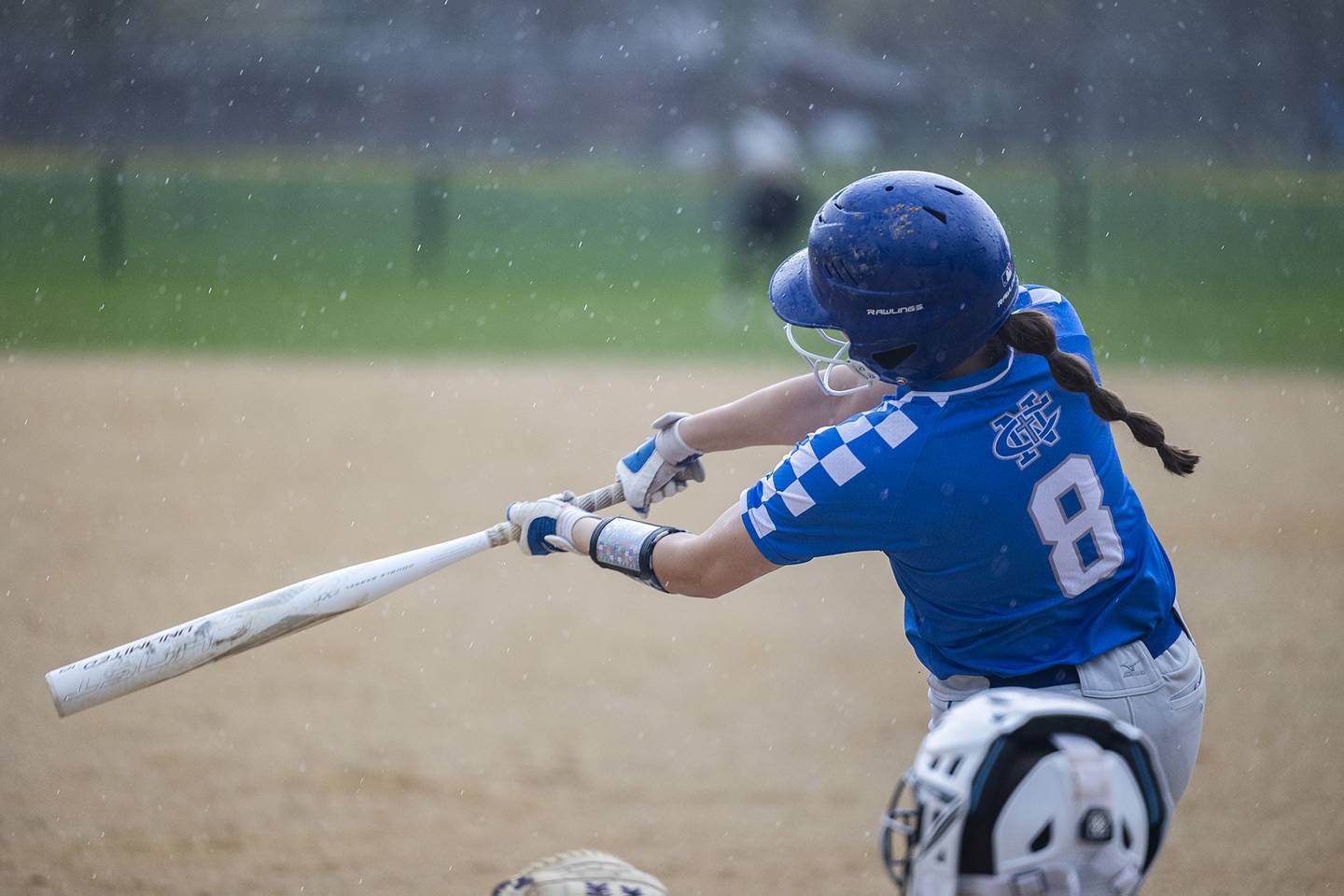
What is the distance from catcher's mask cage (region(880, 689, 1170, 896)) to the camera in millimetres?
Result: 1841

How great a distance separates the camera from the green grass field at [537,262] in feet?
52.1

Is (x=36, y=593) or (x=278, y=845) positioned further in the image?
(x=36, y=593)

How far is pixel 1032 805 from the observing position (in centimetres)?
184

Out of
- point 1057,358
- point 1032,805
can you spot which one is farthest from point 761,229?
point 1032,805

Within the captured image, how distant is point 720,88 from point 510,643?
2432cm

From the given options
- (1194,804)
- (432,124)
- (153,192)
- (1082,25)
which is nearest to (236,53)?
(432,124)

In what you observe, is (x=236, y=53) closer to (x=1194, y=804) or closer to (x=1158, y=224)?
(x=1158, y=224)

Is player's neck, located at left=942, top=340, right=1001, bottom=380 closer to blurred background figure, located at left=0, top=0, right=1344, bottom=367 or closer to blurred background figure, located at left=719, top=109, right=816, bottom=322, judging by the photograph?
blurred background figure, located at left=0, top=0, right=1344, bottom=367

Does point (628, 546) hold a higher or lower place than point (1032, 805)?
higher

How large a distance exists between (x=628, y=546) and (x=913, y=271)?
83cm

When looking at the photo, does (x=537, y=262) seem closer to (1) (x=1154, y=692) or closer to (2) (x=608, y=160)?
(2) (x=608, y=160)

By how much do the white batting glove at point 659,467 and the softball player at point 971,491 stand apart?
751 millimetres

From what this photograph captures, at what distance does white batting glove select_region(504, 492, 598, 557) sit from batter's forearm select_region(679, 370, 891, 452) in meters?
0.44

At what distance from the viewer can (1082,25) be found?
26.3m
